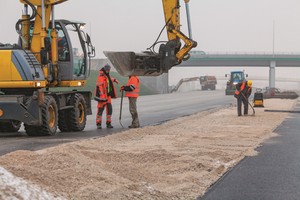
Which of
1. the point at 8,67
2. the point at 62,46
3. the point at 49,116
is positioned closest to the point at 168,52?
A: the point at 62,46

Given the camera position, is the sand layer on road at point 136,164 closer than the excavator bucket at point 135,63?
Yes

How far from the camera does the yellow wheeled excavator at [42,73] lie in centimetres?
1333

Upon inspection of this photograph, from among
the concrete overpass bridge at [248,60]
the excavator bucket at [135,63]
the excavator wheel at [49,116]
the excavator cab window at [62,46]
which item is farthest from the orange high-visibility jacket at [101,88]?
the concrete overpass bridge at [248,60]

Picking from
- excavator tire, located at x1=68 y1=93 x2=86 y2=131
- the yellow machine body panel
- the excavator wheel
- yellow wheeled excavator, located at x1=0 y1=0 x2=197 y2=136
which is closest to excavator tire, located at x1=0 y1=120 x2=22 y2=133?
yellow wheeled excavator, located at x1=0 y1=0 x2=197 y2=136

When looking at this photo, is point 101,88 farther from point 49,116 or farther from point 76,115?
point 49,116

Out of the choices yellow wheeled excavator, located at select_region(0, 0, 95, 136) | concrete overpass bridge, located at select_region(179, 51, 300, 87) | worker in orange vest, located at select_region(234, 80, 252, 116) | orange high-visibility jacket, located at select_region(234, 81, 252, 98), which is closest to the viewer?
yellow wheeled excavator, located at select_region(0, 0, 95, 136)

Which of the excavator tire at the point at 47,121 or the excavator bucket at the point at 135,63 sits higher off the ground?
the excavator bucket at the point at 135,63

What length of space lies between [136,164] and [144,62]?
7.29 meters

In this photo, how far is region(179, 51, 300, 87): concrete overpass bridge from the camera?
92.9 metres

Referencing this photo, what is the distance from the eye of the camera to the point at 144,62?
1584cm

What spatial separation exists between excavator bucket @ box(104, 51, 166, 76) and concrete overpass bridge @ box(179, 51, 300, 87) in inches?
3009

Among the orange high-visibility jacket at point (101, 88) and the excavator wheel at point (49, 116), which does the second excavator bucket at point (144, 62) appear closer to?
the orange high-visibility jacket at point (101, 88)

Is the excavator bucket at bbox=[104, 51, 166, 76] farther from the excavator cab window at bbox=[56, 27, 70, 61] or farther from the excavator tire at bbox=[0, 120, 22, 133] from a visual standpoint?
the excavator tire at bbox=[0, 120, 22, 133]

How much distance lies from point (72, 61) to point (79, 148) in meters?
4.95
